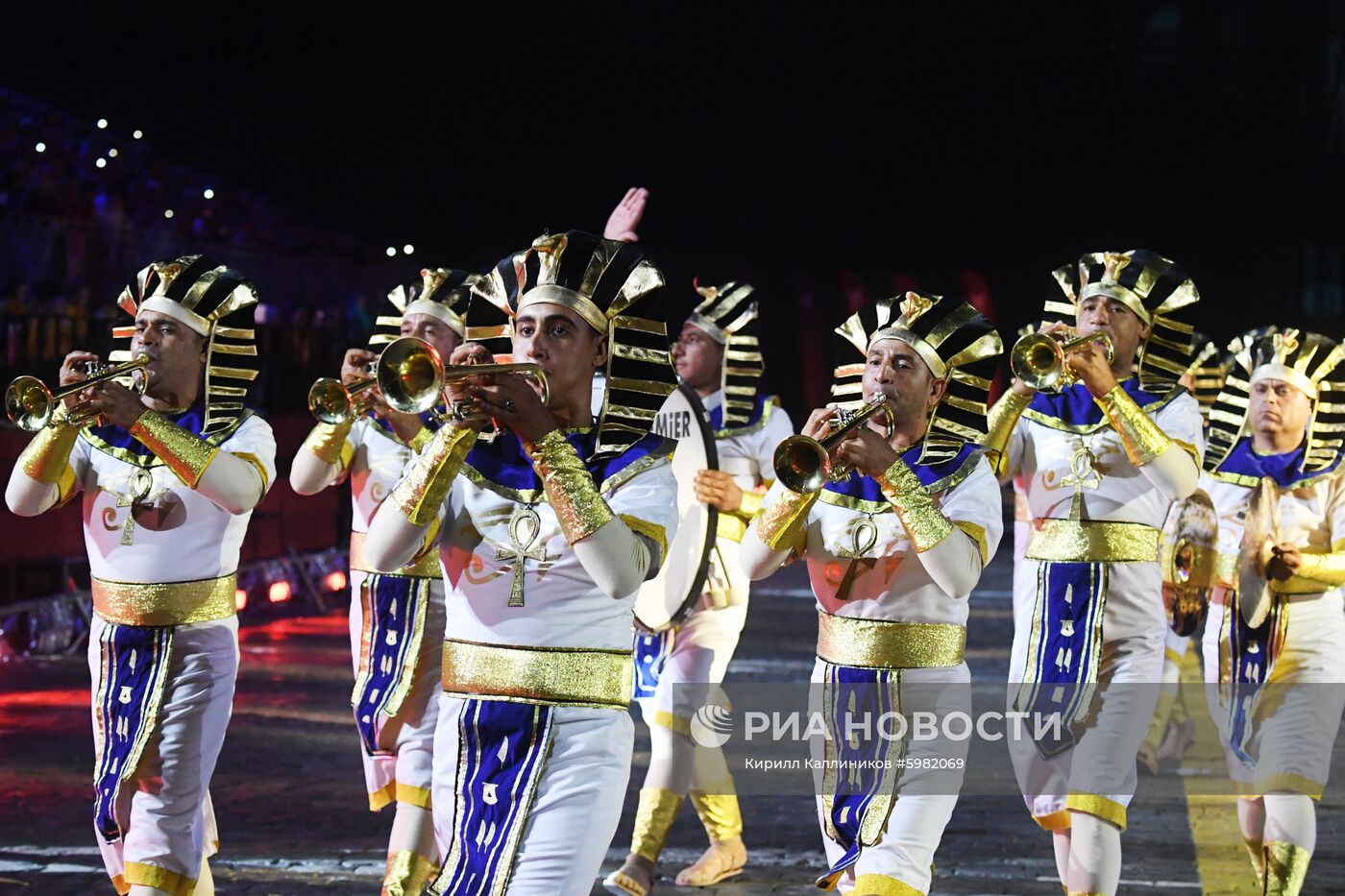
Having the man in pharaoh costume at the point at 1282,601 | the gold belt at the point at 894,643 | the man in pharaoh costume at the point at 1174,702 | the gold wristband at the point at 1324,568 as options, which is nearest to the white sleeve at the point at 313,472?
the gold belt at the point at 894,643

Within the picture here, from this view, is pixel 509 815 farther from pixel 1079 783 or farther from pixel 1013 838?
pixel 1013 838

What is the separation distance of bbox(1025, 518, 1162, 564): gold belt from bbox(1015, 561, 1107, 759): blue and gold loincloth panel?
39 millimetres

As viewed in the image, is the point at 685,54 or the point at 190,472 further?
the point at 685,54

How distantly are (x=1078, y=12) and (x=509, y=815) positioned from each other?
15937mm

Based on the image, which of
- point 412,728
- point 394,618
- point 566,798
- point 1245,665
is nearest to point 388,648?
point 394,618

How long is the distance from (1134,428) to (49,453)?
3819mm

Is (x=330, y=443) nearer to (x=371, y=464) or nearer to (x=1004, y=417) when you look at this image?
(x=371, y=464)

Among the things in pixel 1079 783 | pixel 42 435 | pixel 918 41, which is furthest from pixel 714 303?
pixel 918 41

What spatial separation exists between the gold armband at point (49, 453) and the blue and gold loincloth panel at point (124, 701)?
545 millimetres

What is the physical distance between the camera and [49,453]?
565cm

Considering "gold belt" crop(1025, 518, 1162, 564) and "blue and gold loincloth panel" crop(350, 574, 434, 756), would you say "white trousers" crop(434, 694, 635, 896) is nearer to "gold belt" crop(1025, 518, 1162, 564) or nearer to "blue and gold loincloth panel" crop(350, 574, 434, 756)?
"blue and gold loincloth panel" crop(350, 574, 434, 756)

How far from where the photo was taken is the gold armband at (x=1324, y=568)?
7082mm

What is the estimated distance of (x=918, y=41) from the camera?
18.2 m

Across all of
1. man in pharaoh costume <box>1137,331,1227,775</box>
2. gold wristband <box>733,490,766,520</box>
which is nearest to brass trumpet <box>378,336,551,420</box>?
gold wristband <box>733,490,766,520</box>
